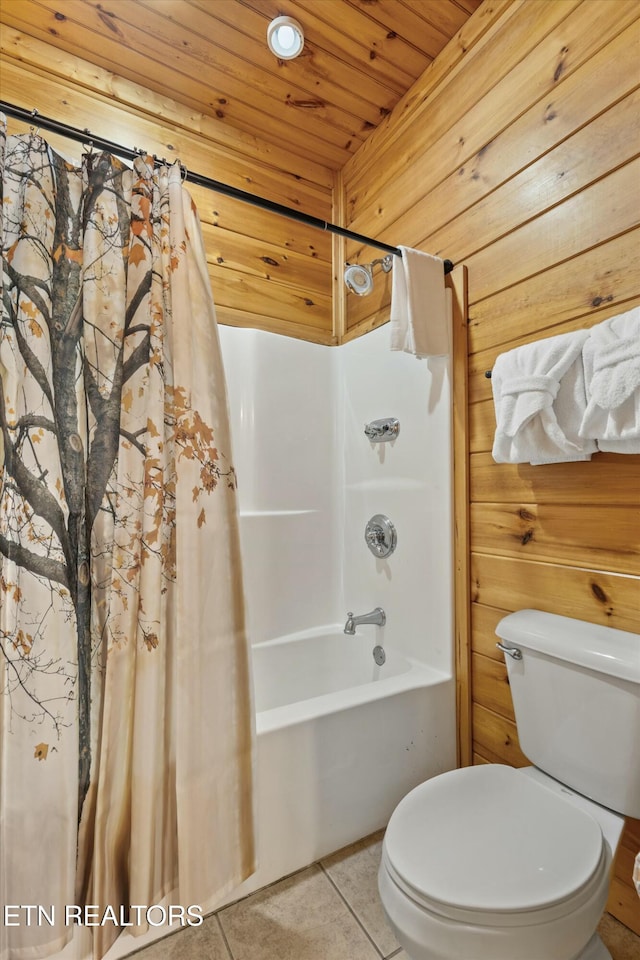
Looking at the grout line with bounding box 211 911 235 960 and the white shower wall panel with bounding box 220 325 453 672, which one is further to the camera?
the white shower wall panel with bounding box 220 325 453 672

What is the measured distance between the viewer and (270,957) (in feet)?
3.62

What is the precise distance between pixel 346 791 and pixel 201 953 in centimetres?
50

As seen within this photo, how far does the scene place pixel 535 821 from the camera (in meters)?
0.99

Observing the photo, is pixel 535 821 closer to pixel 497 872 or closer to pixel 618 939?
pixel 497 872

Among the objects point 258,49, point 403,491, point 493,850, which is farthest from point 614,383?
point 258,49

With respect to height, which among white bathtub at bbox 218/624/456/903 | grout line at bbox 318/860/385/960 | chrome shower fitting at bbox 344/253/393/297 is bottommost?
grout line at bbox 318/860/385/960

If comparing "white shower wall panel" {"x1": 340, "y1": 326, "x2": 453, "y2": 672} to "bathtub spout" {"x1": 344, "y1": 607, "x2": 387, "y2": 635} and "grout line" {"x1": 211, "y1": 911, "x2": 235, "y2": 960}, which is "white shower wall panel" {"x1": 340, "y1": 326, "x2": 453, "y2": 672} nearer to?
"bathtub spout" {"x1": 344, "y1": 607, "x2": 387, "y2": 635}

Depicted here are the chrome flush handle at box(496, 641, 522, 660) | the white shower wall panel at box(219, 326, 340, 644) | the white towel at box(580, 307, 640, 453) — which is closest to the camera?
the white towel at box(580, 307, 640, 453)

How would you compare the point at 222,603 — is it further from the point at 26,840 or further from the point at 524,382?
the point at 524,382

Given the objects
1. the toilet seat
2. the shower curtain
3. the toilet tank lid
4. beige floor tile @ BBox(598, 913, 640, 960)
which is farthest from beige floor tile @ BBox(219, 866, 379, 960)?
the toilet tank lid

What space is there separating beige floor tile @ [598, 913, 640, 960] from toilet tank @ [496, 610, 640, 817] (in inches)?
15.6

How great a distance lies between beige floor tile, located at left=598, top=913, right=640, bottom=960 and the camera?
108cm

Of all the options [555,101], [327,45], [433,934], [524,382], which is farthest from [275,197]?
[433,934]

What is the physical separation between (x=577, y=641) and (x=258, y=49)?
7.48ft
